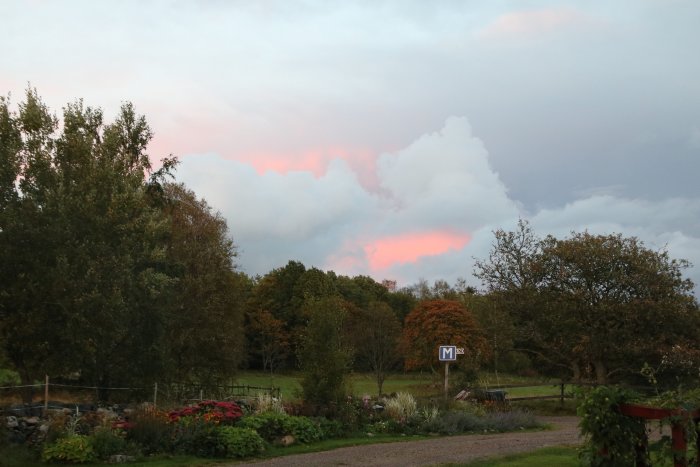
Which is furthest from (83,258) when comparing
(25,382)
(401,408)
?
(401,408)

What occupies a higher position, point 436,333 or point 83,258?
point 83,258

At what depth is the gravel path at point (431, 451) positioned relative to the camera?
13828 millimetres

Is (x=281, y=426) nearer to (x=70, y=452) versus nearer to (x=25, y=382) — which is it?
(x=70, y=452)

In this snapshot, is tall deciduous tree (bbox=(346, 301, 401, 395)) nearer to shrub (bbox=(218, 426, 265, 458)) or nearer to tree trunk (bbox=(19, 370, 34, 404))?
tree trunk (bbox=(19, 370, 34, 404))

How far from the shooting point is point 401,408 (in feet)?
67.4

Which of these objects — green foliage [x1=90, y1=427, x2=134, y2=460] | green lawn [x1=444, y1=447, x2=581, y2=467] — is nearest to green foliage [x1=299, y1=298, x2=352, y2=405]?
green lawn [x1=444, y1=447, x2=581, y2=467]

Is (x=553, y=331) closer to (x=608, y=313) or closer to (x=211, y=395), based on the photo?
(x=608, y=313)

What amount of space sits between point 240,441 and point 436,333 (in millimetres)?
29941

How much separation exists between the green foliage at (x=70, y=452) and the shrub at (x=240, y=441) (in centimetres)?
279

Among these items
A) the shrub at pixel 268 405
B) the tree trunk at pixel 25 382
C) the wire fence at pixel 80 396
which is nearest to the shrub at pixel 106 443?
the wire fence at pixel 80 396

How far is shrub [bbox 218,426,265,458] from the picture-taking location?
14391 mm

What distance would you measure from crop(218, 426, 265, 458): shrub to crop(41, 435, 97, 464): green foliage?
2.79m

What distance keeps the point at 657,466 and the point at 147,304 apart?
17868 millimetres

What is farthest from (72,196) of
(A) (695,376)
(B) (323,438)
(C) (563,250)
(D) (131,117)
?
(A) (695,376)
